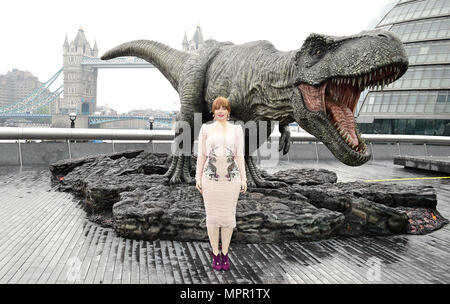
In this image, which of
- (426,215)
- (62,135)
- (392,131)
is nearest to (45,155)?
(62,135)

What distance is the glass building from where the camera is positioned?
2105 centimetres

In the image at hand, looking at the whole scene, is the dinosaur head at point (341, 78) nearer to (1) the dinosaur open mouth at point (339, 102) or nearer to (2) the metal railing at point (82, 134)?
(1) the dinosaur open mouth at point (339, 102)

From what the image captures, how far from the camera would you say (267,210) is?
3.52 metres

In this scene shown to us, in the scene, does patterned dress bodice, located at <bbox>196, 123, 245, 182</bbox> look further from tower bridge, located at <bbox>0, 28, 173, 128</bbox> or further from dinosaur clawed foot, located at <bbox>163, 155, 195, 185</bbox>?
tower bridge, located at <bbox>0, 28, 173, 128</bbox>

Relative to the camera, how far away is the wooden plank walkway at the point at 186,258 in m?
2.51

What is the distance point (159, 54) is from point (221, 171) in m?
3.93

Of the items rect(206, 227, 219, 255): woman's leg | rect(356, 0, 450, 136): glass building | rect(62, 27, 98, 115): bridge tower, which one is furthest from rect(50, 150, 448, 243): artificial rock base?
rect(62, 27, 98, 115): bridge tower

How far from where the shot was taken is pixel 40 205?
173 inches

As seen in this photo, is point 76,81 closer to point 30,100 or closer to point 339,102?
point 30,100

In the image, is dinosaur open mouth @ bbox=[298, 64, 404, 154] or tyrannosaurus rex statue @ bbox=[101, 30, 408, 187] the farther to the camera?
dinosaur open mouth @ bbox=[298, 64, 404, 154]

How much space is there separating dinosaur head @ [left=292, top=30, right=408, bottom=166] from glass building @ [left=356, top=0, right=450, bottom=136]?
17.9 meters

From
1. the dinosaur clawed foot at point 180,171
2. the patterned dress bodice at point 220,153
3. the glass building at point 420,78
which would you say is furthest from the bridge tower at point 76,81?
the patterned dress bodice at point 220,153
